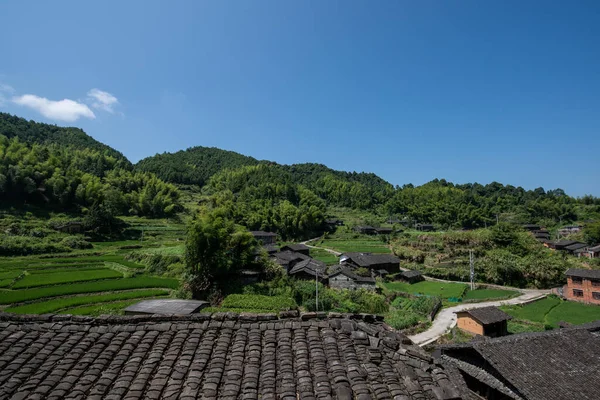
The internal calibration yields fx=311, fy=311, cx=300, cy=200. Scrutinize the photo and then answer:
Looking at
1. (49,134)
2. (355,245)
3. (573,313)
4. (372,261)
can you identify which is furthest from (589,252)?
(49,134)

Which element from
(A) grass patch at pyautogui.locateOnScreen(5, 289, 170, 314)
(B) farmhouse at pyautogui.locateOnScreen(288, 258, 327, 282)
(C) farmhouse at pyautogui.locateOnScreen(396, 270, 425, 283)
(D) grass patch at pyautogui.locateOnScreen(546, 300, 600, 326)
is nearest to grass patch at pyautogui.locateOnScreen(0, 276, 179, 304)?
(A) grass patch at pyautogui.locateOnScreen(5, 289, 170, 314)

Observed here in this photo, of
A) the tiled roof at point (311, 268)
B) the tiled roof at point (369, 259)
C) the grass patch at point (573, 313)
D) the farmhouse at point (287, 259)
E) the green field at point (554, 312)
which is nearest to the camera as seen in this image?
the grass patch at point (573, 313)

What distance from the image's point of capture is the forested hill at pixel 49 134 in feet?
379

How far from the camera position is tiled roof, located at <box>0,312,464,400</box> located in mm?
3596

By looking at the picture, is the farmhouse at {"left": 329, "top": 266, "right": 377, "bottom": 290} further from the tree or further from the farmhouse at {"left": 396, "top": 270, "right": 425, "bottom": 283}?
the tree

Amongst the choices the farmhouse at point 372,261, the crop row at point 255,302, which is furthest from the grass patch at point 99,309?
the farmhouse at point 372,261

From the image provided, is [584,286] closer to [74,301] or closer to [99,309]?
[99,309]

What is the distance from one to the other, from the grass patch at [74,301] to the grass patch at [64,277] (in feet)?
17.9

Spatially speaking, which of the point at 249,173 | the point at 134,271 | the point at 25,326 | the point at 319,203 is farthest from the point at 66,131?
the point at 25,326

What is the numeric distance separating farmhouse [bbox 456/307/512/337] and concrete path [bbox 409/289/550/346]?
167cm

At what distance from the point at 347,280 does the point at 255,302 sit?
15.6 m

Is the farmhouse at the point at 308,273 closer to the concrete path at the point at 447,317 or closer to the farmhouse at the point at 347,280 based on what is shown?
the farmhouse at the point at 347,280

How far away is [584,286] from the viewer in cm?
3102

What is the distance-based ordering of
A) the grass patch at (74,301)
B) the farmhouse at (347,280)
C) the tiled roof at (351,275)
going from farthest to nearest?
the tiled roof at (351,275) → the farmhouse at (347,280) → the grass patch at (74,301)
